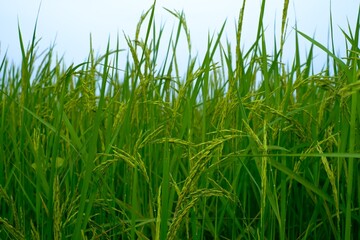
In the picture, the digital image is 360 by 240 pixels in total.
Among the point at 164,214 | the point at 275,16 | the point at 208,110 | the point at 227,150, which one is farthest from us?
the point at 208,110

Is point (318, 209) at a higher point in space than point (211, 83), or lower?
lower

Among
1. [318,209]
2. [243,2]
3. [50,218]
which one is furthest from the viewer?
[318,209]

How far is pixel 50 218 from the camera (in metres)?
1.46

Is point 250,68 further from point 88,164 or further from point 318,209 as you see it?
point 88,164

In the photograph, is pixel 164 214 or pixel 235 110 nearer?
pixel 164 214

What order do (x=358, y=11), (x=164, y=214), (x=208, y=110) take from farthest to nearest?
(x=208, y=110) → (x=358, y=11) → (x=164, y=214)

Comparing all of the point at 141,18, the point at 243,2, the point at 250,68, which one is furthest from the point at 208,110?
the point at 243,2

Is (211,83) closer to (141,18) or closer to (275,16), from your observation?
(275,16)

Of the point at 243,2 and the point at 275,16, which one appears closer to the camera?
the point at 243,2

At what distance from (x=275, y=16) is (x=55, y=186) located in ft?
3.67

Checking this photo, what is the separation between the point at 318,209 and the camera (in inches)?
61.7

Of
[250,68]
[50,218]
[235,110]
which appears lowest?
[50,218]

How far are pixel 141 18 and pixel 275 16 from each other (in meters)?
0.66

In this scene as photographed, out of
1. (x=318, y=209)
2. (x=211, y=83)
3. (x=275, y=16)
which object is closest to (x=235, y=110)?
(x=318, y=209)
